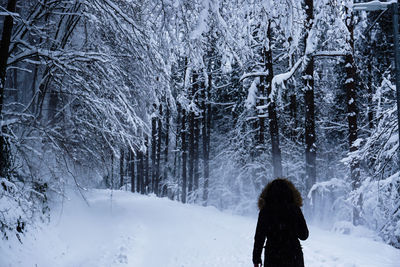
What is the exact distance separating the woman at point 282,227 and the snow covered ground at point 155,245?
374cm

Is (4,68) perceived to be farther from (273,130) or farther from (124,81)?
(273,130)

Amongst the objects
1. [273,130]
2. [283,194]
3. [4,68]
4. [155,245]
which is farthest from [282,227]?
Answer: [273,130]

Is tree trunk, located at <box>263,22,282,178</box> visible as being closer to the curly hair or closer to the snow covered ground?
the snow covered ground

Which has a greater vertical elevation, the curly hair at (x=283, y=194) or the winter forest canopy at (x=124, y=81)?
the winter forest canopy at (x=124, y=81)

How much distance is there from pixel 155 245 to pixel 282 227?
7.35 metres

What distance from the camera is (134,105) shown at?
8.73 metres

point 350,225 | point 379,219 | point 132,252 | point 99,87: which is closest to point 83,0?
point 99,87

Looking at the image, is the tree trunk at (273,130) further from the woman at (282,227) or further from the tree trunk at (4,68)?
the tree trunk at (4,68)

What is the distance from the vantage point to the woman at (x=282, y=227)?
427 centimetres

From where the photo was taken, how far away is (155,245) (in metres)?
10.8

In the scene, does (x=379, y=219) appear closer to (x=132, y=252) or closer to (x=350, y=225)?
(x=350, y=225)

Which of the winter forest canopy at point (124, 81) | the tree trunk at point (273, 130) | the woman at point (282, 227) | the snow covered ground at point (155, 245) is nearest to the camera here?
the woman at point (282, 227)

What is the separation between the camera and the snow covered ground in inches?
304

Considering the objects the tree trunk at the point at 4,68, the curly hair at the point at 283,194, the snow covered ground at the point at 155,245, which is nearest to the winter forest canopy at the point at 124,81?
the tree trunk at the point at 4,68
